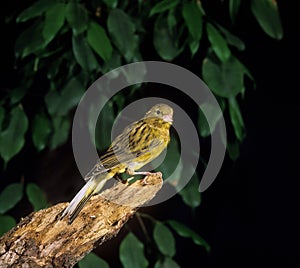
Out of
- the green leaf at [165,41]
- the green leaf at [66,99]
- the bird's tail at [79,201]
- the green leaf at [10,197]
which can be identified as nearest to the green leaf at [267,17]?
the green leaf at [165,41]

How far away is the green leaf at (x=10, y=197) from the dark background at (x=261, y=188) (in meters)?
1.12

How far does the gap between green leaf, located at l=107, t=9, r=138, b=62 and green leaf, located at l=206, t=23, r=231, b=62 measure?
0.81 feet

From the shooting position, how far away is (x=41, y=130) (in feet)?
8.11

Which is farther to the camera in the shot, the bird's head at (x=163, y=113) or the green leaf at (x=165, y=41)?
the green leaf at (x=165, y=41)

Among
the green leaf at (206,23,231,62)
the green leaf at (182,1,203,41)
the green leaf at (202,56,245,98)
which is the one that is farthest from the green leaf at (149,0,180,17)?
the green leaf at (202,56,245,98)

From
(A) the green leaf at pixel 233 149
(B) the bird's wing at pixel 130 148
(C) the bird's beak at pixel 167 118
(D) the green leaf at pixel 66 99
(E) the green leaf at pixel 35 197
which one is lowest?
(A) the green leaf at pixel 233 149

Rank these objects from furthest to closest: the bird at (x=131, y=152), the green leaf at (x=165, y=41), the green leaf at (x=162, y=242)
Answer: the green leaf at (x=162, y=242) < the green leaf at (x=165, y=41) < the bird at (x=131, y=152)

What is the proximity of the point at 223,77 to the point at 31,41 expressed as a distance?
64cm

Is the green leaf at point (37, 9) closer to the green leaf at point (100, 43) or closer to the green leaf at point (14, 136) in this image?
the green leaf at point (100, 43)

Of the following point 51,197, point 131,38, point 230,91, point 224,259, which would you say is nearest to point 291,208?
point 224,259

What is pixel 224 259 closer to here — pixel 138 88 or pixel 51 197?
pixel 51 197

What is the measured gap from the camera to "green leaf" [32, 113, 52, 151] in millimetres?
2461

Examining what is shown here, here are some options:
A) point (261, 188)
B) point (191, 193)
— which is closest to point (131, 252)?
point (191, 193)

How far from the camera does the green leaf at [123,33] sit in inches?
87.7
